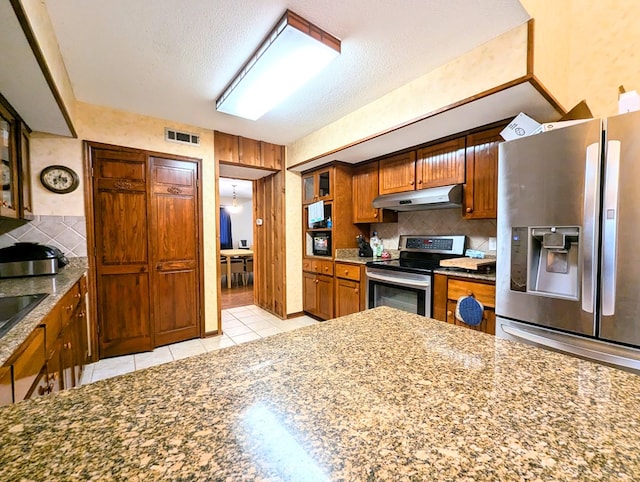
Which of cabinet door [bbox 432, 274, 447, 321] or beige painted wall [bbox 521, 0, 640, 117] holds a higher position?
beige painted wall [bbox 521, 0, 640, 117]

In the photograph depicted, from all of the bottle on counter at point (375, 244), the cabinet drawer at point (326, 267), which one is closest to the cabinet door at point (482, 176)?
the bottle on counter at point (375, 244)

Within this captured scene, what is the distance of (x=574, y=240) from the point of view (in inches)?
59.4

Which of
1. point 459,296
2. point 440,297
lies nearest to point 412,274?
point 440,297

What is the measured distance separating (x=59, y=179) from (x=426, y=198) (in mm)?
3276

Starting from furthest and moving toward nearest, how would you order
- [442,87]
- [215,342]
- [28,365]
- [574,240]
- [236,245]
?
[236,245]
[215,342]
[442,87]
[574,240]
[28,365]

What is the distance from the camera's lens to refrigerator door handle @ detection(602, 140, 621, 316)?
1.35m

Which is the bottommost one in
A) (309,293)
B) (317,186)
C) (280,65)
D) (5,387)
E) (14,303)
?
(309,293)

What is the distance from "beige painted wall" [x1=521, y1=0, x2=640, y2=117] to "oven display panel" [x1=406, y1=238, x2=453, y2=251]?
139cm

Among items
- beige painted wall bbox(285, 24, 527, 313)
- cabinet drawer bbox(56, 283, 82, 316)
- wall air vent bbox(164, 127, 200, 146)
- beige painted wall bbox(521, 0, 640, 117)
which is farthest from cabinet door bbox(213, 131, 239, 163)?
beige painted wall bbox(521, 0, 640, 117)

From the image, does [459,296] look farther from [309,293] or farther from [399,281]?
[309,293]

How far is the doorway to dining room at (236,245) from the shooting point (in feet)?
17.3

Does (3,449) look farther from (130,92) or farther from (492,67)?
(130,92)

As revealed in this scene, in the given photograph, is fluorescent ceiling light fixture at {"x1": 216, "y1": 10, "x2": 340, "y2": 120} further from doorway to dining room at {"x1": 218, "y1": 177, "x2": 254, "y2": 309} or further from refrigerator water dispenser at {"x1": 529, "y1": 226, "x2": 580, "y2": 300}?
refrigerator water dispenser at {"x1": 529, "y1": 226, "x2": 580, "y2": 300}

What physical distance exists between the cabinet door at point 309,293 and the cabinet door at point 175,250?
1.41 meters
